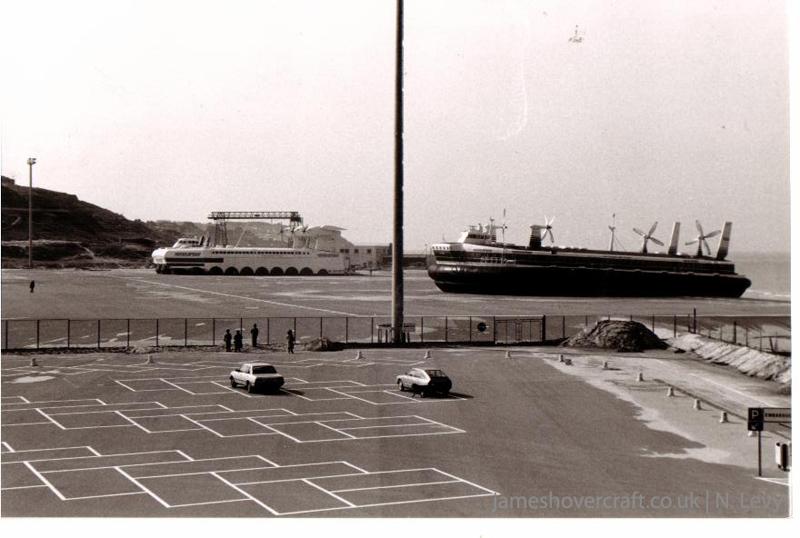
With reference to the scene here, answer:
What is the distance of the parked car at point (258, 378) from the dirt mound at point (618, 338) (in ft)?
75.0

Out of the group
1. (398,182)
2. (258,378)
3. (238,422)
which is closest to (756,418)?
(238,422)

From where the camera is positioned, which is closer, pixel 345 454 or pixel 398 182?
pixel 345 454

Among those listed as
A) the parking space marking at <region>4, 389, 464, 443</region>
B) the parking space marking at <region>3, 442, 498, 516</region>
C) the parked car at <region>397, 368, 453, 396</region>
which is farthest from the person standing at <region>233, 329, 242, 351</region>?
the parking space marking at <region>3, 442, 498, 516</region>

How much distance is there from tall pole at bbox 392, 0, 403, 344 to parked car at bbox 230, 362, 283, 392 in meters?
16.0

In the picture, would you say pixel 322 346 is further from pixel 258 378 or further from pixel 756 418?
pixel 756 418

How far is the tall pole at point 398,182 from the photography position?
4109 centimetres

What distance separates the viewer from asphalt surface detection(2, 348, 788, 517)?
642 inches

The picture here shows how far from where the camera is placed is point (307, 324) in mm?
56812

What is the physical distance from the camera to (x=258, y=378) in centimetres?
2817

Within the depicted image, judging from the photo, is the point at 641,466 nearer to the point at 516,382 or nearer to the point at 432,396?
the point at 432,396

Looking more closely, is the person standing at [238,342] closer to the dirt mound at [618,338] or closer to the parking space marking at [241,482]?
the dirt mound at [618,338]

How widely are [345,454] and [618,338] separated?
95.0 ft

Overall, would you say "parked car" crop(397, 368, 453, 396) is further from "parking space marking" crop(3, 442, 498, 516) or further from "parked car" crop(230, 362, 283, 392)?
"parking space marking" crop(3, 442, 498, 516)
